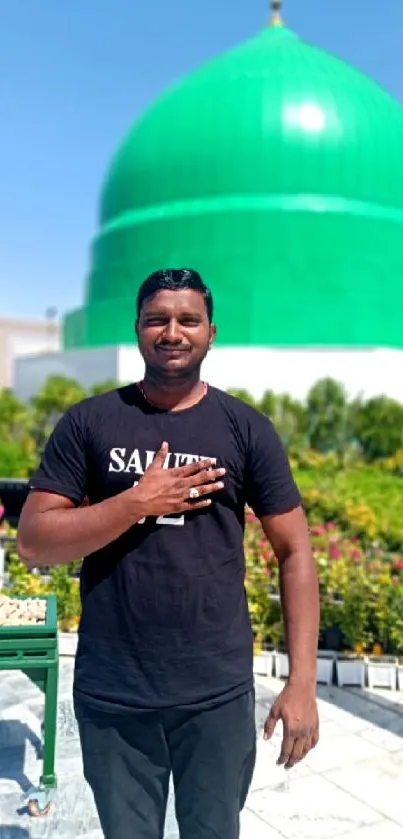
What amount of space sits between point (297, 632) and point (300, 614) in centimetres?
5

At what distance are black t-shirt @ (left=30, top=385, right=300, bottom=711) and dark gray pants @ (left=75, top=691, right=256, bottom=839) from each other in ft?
0.20

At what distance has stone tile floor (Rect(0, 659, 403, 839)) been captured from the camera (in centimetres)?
355

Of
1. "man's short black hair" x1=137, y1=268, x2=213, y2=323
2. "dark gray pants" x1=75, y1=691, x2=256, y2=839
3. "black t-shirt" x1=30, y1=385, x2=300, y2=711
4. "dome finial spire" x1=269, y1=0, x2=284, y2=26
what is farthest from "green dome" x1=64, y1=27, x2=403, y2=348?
"dark gray pants" x1=75, y1=691, x2=256, y2=839

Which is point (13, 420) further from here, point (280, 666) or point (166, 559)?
point (166, 559)

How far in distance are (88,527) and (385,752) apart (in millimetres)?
3265

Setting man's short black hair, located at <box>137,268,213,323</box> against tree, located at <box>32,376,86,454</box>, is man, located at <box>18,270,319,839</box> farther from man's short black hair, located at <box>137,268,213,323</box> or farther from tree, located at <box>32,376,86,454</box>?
tree, located at <box>32,376,86,454</box>

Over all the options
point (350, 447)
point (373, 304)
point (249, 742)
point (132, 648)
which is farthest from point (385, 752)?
point (373, 304)

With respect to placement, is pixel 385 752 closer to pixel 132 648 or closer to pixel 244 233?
pixel 132 648

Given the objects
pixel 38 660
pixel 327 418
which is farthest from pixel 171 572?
pixel 327 418

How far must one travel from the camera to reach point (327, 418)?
57.2 ft

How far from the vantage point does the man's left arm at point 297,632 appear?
1996mm

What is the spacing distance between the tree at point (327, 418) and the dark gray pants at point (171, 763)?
50.3ft

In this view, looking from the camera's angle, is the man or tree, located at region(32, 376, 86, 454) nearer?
the man

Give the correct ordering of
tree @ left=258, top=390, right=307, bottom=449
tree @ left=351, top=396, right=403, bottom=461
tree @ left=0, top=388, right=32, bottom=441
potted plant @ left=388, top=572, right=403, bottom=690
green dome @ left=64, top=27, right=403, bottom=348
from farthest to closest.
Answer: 1. green dome @ left=64, top=27, right=403, bottom=348
2. tree @ left=0, top=388, right=32, bottom=441
3. tree @ left=258, top=390, right=307, bottom=449
4. tree @ left=351, top=396, right=403, bottom=461
5. potted plant @ left=388, top=572, right=403, bottom=690
